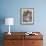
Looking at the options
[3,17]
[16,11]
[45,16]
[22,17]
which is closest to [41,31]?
[45,16]

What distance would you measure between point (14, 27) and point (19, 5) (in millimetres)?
792

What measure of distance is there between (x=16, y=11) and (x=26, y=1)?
49 centimetres

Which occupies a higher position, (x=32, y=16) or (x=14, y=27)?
(x=32, y=16)

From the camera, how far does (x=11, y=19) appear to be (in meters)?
4.18

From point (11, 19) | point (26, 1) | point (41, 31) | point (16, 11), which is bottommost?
point (41, 31)

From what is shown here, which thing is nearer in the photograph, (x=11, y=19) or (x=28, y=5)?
(x=11, y=19)

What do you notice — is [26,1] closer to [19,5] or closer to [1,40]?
[19,5]

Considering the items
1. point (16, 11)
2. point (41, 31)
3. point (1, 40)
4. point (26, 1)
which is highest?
point (26, 1)

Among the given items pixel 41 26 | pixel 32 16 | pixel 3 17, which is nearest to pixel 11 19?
pixel 3 17

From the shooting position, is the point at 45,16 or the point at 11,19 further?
the point at 45,16

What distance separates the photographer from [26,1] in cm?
454

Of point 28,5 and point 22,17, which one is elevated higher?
point 28,5

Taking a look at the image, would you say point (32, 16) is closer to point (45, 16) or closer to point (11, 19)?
point (45, 16)

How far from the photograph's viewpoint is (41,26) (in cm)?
458
